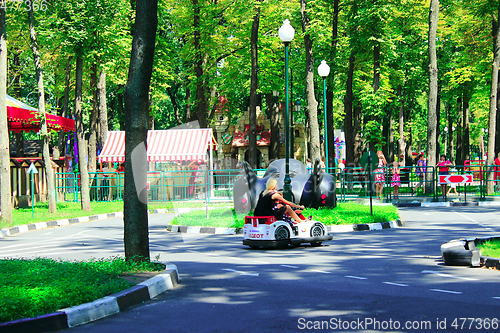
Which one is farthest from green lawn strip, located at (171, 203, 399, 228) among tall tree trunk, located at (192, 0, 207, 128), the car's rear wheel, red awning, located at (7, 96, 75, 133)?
tall tree trunk, located at (192, 0, 207, 128)

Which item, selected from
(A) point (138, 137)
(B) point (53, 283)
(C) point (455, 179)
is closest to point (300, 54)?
(C) point (455, 179)

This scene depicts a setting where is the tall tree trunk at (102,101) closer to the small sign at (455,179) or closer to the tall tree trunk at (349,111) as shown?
the tall tree trunk at (349,111)

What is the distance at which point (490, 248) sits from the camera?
30.8 feet

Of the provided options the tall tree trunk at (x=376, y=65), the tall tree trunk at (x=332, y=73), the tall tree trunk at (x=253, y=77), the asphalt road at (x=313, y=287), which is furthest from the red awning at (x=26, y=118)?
the tall tree trunk at (x=376, y=65)

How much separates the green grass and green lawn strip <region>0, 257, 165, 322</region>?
539 cm

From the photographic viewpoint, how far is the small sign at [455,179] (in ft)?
74.2

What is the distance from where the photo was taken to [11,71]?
38125 mm

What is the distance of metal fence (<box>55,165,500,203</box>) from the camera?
2442 centimetres

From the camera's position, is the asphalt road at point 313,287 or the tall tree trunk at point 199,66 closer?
the asphalt road at point 313,287

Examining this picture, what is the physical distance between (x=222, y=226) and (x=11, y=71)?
2924 centimetres

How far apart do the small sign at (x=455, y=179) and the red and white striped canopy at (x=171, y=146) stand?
13.7 meters

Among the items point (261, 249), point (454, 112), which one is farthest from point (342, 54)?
point (261, 249)

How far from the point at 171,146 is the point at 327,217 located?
17962 millimetres

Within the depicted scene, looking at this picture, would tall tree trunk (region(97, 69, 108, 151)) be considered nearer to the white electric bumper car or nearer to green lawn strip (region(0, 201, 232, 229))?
green lawn strip (region(0, 201, 232, 229))
